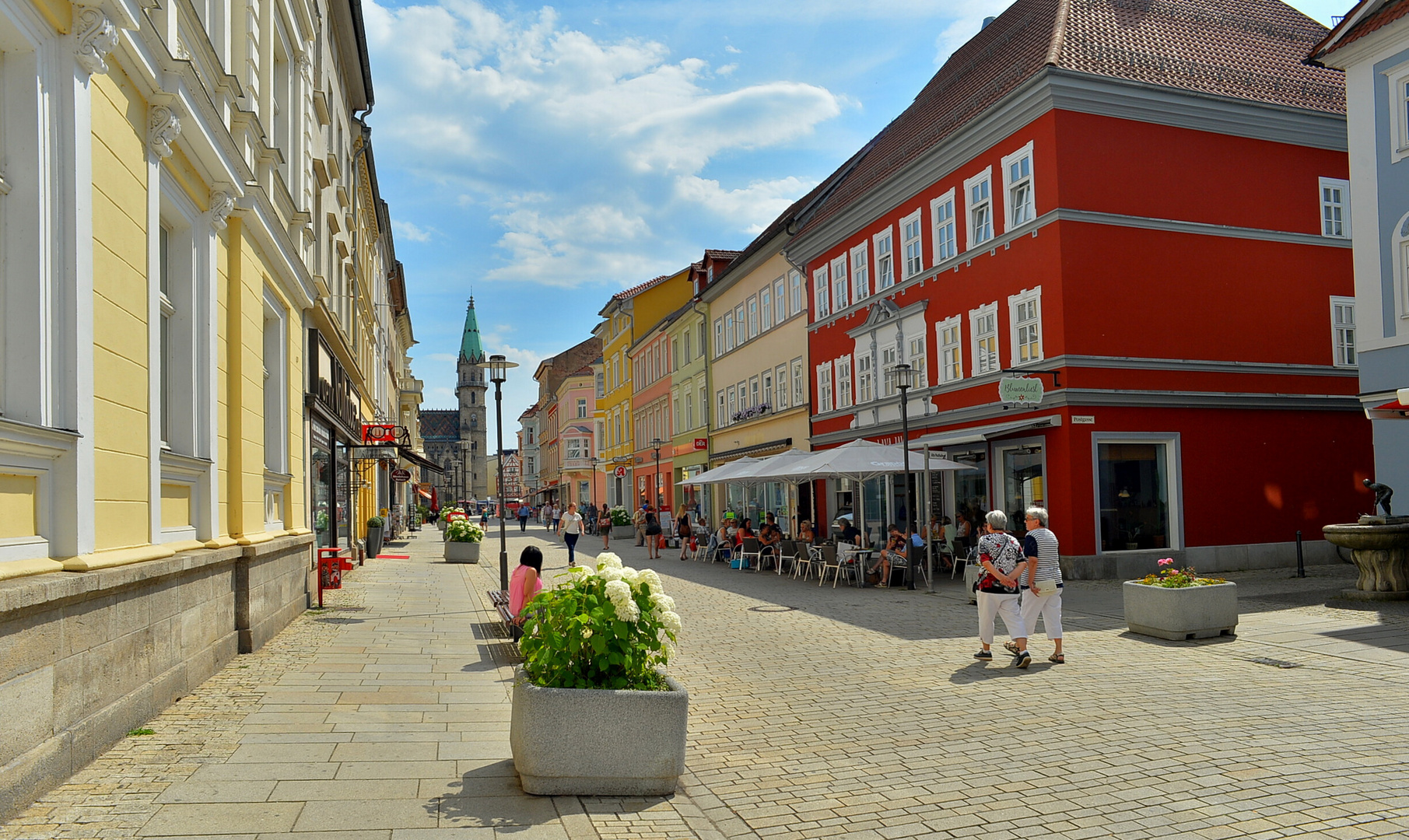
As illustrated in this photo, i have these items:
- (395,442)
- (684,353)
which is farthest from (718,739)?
(684,353)

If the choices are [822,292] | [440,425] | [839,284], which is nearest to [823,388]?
[822,292]

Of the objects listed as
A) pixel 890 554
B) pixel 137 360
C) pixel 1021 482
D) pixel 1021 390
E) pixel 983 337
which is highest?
pixel 983 337

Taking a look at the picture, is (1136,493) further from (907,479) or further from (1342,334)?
(1342,334)

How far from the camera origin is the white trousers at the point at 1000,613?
10367 mm

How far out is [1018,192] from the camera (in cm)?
2097

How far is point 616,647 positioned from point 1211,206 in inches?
752

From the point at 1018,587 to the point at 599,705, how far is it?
20.3 feet

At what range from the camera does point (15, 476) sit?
559 cm

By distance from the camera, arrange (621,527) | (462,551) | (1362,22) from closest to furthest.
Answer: (1362,22)
(462,551)
(621,527)

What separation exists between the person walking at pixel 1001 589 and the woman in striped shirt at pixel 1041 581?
0.34 ft

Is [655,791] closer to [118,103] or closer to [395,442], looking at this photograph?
[118,103]

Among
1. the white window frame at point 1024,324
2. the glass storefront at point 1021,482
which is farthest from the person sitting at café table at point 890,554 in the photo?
the white window frame at point 1024,324

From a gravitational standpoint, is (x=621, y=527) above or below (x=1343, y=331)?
below

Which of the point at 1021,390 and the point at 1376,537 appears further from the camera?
the point at 1021,390
